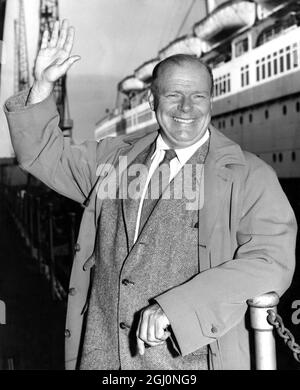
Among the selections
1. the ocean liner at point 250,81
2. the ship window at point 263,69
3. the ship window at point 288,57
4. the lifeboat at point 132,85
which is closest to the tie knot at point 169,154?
the ocean liner at point 250,81

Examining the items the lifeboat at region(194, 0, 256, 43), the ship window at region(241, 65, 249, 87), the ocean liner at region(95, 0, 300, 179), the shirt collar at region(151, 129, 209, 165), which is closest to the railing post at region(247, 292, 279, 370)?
the shirt collar at region(151, 129, 209, 165)

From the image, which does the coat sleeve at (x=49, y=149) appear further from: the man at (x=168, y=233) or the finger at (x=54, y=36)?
the finger at (x=54, y=36)

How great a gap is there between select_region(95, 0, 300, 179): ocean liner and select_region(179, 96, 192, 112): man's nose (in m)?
8.70

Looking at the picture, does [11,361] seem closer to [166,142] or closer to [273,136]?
[166,142]

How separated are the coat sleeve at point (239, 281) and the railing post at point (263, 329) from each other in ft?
0.08

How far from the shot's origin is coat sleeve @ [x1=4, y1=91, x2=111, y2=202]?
1430 millimetres

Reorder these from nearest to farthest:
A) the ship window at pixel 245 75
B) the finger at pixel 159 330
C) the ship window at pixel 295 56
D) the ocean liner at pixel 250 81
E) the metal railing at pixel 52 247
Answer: the finger at pixel 159 330, the metal railing at pixel 52 247, the ship window at pixel 295 56, the ocean liner at pixel 250 81, the ship window at pixel 245 75

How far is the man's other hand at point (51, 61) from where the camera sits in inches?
55.6

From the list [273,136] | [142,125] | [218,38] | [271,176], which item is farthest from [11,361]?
[218,38]

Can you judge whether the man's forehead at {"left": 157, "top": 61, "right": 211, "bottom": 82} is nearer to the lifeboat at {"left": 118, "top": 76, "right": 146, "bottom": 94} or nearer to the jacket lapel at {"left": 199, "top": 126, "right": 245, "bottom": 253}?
the jacket lapel at {"left": 199, "top": 126, "right": 245, "bottom": 253}

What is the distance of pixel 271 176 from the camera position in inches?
50.1

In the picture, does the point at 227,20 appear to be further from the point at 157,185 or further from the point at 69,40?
the point at 157,185

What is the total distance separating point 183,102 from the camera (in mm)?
1381

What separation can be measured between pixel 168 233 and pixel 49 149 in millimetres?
468
